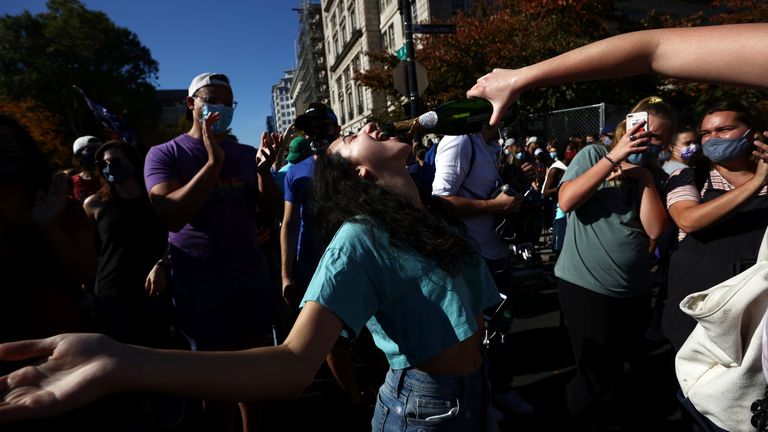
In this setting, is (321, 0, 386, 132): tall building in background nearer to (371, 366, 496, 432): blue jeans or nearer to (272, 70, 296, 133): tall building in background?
(371, 366, 496, 432): blue jeans

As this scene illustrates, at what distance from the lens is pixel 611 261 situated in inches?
93.7

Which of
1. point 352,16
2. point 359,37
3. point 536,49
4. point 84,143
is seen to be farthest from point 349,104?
point 84,143

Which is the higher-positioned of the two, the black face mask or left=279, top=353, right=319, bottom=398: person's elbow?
the black face mask

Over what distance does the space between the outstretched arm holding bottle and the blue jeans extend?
915 mm

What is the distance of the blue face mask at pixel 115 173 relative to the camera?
283 centimetres

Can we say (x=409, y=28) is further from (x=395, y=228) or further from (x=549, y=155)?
(x=395, y=228)

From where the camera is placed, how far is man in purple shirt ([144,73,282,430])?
238 centimetres

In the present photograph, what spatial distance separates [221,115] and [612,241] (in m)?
2.38

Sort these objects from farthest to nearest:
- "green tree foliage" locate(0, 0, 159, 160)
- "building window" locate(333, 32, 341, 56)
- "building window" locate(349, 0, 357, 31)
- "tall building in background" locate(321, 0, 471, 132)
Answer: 1. "building window" locate(333, 32, 341, 56)
2. "building window" locate(349, 0, 357, 31)
3. "green tree foliage" locate(0, 0, 159, 160)
4. "tall building in background" locate(321, 0, 471, 132)

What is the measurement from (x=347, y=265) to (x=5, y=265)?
1.29 m

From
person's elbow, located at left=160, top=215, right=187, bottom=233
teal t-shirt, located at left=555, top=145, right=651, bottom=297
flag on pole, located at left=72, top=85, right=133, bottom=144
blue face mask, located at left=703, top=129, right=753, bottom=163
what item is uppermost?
flag on pole, located at left=72, top=85, right=133, bottom=144

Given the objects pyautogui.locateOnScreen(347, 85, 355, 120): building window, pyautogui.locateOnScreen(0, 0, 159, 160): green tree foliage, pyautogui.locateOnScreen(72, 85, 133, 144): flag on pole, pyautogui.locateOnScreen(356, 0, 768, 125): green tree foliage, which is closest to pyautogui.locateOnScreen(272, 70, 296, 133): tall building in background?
pyautogui.locateOnScreen(347, 85, 355, 120): building window

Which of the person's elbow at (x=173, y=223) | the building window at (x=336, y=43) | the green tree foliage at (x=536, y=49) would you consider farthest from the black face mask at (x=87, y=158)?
the building window at (x=336, y=43)

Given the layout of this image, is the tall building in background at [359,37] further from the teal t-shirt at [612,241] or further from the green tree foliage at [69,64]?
the teal t-shirt at [612,241]
